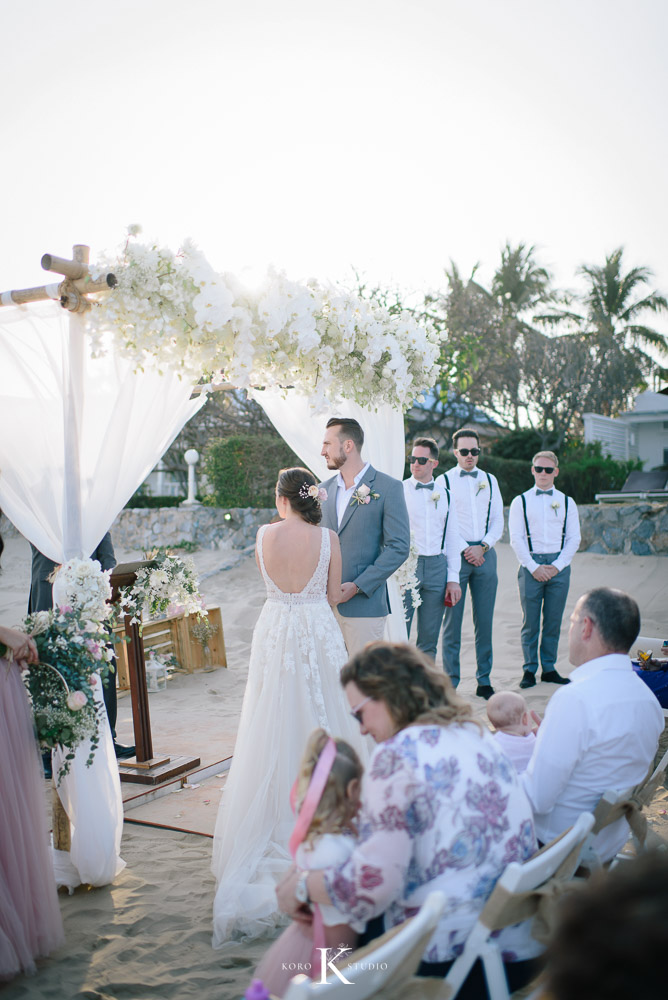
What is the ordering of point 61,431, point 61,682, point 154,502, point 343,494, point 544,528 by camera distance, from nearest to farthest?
point 61,682 < point 61,431 < point 343,494 < point 544,528 < point 154,502

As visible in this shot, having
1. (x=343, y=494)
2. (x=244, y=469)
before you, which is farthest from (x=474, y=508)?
(x=244, y=469)

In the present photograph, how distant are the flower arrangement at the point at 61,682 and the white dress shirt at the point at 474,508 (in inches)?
181

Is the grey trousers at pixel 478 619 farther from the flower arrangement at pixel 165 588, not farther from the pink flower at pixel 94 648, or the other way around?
the pink flower at pixel 94 648

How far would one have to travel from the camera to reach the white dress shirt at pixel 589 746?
246 centimetres

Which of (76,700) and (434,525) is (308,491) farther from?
(434,525)

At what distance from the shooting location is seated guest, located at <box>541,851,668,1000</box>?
93cm

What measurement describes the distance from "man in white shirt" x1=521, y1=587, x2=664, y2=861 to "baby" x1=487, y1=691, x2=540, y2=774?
540 mm

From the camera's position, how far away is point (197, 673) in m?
8.53

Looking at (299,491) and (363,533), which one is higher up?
(299,491)

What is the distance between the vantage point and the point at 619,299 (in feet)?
95.6

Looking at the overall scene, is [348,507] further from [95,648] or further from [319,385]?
[95,648]

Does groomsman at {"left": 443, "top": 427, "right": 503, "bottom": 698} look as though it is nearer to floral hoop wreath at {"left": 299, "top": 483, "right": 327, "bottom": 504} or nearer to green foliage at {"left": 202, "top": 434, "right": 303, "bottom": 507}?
floral hoop wreath at {"left": 299, "top": 483, "right": 327, "bottom": 504}

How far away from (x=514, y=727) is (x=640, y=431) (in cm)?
2169

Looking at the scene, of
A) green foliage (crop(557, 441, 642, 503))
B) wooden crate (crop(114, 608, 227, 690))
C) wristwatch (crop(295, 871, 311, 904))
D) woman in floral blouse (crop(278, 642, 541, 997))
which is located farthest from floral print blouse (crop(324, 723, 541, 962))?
green foliage (crop(557, 441, 642, 503))
